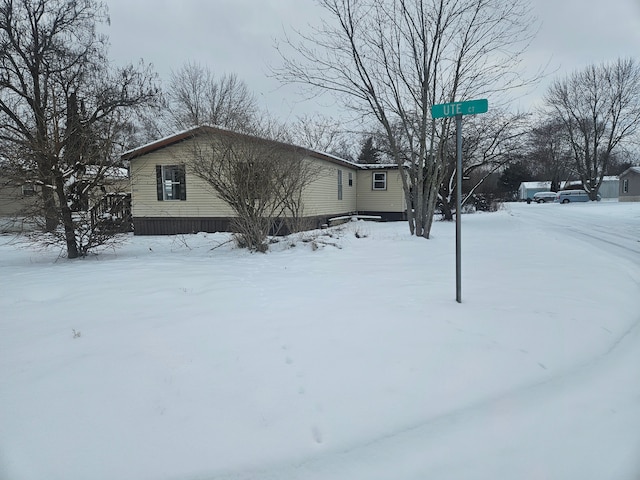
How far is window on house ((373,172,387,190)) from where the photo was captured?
20625 mm

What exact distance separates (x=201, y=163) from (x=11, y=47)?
15348mm

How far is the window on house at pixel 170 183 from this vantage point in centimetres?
1467

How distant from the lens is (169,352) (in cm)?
310

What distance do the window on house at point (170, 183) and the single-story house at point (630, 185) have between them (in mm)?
42015

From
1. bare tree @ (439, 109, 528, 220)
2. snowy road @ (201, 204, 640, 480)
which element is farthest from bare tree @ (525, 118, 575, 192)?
snowy road @ (201, 204, 640, 480)

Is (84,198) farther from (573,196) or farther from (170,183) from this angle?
(573,196)

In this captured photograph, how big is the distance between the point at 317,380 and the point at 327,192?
14.2 meters

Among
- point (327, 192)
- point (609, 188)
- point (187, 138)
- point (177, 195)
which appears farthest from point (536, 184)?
point (187, 138)

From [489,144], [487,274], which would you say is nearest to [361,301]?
[487,274]

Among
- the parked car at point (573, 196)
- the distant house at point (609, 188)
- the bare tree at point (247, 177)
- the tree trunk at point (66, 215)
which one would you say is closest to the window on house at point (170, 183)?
the bare tree at point (247, 177)

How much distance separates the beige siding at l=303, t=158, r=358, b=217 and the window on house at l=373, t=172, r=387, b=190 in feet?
3.79

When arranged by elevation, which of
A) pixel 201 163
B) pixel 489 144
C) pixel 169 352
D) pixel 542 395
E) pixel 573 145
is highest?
pixel 573 145

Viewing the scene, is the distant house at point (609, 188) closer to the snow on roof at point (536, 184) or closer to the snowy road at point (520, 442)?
the snow on roof at point (536, 184)

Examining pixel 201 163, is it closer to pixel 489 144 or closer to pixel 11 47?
pixel 489 144
